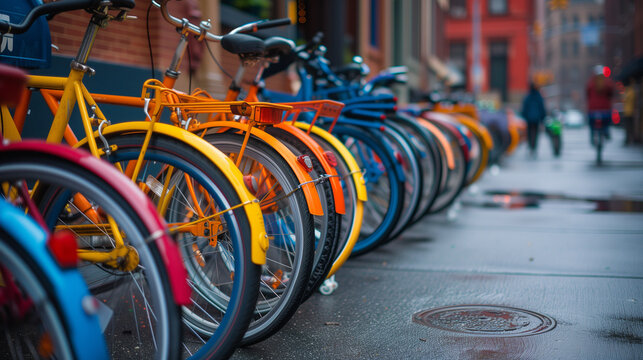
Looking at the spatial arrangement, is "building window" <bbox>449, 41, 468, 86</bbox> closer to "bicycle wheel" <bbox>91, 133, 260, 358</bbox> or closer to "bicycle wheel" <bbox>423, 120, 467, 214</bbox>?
"bicycle wheel" <bbox>423, 120, 467, 214</bbox>

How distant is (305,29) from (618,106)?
5657 cm

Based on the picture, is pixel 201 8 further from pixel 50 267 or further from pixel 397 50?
pixel 397 50

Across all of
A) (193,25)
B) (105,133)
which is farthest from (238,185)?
(193,25)

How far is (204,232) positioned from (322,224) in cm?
64

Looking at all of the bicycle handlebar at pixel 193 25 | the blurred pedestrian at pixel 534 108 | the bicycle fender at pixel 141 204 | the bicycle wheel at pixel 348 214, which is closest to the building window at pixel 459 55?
the blurred pedestrian at pixel 534 108

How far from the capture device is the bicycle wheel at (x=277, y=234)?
9.35ft

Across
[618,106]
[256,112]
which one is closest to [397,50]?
[256,112]

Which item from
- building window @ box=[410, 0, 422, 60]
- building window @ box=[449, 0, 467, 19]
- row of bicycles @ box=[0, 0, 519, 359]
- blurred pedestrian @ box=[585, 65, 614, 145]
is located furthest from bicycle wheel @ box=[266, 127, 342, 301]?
building window @ box=[449, 0, 467, 19]

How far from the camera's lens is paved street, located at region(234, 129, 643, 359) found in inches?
119

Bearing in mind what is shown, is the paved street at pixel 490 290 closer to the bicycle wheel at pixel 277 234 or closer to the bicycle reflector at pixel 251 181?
the bicycle wheel at pixel 277 234

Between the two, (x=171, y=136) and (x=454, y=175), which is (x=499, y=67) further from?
(x=171, y=136)

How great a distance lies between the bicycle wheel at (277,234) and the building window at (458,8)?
52.7 m

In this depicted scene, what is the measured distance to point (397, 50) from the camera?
2005cm

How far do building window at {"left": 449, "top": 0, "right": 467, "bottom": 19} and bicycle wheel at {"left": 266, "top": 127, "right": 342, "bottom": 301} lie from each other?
52.5m
